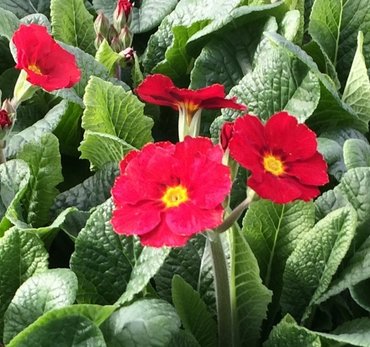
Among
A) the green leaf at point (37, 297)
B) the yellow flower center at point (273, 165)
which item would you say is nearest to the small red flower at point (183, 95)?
the yellow flower center at point (273, 165)

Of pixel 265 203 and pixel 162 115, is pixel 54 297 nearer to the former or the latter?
Answer: pixel 265 203

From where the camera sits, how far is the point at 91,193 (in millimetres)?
1086

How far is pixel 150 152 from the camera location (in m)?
0.77

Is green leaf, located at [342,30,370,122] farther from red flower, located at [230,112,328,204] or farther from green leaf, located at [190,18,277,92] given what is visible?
red flower, located at [230,112,328,204]

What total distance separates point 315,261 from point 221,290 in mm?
142

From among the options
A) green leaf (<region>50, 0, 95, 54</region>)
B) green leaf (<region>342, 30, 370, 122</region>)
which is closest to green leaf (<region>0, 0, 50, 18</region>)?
green leaf (<region>50, 0, 95, 54</region>)

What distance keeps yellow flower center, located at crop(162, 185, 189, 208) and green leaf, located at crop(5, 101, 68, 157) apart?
43 centimetres

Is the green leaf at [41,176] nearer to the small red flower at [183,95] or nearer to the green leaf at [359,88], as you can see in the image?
the small red flower at [183,95]

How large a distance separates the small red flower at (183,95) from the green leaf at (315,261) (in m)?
0.18

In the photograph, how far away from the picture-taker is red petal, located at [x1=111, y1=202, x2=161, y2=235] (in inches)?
27.9

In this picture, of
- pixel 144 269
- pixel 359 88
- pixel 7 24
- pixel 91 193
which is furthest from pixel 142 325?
pixel 7 24

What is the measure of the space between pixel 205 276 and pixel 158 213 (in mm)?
273

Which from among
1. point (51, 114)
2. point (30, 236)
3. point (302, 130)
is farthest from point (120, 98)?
point (302, 130)

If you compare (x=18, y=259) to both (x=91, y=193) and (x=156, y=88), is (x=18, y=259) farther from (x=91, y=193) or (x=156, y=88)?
(x=156, y=88)
